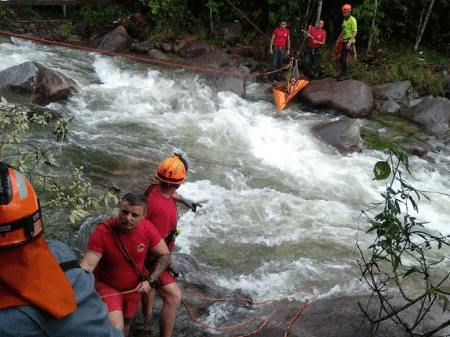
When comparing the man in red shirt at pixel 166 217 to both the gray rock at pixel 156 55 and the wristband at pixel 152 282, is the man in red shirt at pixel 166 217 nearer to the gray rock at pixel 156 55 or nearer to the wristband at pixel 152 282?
the wristband at pixel 152 282

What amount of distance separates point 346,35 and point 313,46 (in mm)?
963

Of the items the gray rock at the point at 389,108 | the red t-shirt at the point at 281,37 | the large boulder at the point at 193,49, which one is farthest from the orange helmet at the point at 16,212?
the large boulder at the point at 193,49

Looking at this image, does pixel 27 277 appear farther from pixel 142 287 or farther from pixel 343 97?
pixel 343 97

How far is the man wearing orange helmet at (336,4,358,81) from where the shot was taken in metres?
10.8

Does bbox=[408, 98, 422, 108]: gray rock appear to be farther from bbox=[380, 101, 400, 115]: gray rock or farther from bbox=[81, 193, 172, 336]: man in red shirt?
bbox=[81, 193, 172, 336]: man in red shirt

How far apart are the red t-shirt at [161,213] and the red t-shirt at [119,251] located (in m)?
0.32

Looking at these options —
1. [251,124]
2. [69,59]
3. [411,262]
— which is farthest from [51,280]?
[69,59]

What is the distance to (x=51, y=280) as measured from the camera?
1.72m

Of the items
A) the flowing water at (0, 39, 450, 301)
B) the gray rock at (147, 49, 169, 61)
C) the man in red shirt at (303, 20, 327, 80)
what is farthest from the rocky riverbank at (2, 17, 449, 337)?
the man in red shirt at (303, 20, 327, 80)

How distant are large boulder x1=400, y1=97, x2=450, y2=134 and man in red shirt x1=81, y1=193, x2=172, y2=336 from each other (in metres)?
9.13

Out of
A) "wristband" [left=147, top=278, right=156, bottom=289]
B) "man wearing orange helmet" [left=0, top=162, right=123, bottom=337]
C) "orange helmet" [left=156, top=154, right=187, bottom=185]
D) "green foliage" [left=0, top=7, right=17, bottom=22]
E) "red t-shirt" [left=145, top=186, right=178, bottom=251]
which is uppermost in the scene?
"man wearing orange helmet" [left=0, top=162, right=123, bottom=337]

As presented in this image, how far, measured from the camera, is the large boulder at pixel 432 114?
10797mm

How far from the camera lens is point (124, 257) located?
3.19m

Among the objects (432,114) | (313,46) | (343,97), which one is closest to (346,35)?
(313,46)
